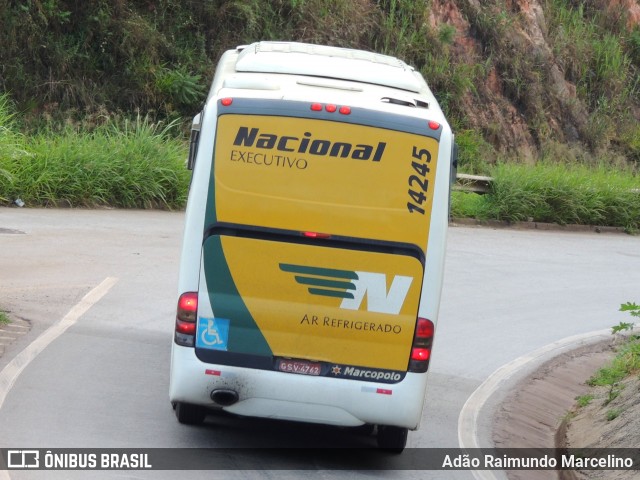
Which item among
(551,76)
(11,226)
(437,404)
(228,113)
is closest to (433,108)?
(228,113)

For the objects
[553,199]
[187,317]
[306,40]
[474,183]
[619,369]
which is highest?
[187,317]

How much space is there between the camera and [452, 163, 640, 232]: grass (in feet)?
78.7

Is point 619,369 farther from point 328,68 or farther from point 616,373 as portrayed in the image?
point 328,68

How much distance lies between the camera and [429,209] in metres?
8.55

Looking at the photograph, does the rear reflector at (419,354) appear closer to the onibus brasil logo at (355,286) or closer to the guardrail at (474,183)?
the onibus brasil logo at (355,286)

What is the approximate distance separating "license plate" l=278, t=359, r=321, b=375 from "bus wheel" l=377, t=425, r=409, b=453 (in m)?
1.08

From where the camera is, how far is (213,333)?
8.42 m

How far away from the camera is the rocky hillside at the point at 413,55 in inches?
912

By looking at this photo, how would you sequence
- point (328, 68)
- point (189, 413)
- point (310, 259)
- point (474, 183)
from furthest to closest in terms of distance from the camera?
point (474, 183) < point (328, 68) < point (189, 413) < point (310, 259)

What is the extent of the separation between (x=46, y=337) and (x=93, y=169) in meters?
8.39

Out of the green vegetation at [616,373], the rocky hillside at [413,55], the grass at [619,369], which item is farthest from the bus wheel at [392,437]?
the rocky hillside at [413,55]

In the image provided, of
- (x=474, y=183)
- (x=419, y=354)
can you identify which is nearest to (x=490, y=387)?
(x=419, y=354)

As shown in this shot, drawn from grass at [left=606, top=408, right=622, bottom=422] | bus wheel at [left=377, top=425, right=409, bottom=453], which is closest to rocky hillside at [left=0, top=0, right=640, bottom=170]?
grass at [left=606, top=408, right=622, bottom=422]

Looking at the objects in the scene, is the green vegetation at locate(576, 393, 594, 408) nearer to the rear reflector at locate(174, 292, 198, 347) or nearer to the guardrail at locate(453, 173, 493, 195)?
the rear reflector at locate(174, 292, 198, 347)
